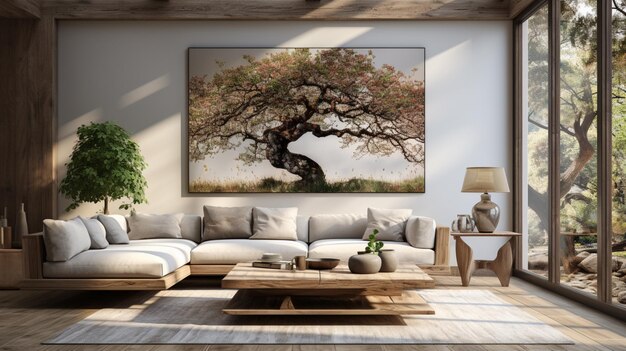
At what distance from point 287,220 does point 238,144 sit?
A: 113 cm

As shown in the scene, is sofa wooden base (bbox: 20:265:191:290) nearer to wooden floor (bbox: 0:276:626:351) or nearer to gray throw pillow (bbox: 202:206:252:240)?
wooden floor (bbox: 0:276:626:351)

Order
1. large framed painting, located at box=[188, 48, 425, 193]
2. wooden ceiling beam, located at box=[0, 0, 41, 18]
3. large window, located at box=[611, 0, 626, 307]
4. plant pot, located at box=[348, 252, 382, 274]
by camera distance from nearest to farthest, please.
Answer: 1. large window, located at box=[611, 0, 626, 307]
2. plant pot, located at box=[348, 252, 382, 274]
3. wooden ceiling beam, located at box=[0, 0, 41, 18]
4. large framed painting, located at box=[188, 48, 425, 193]

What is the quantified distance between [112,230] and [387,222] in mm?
2740

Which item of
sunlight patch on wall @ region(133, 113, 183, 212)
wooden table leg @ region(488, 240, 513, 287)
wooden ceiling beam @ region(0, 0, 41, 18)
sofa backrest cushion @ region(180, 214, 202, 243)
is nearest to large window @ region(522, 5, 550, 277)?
wooden table leg @ region(488, 240, 513, 287)

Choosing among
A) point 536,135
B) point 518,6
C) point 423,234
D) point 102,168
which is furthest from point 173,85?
point 536,135

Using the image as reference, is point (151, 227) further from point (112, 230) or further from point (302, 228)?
point (302, 228)

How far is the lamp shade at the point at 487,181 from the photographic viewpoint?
693 centimetres

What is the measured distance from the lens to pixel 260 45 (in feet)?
26.1

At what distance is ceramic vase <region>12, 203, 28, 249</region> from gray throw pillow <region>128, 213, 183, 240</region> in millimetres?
1021

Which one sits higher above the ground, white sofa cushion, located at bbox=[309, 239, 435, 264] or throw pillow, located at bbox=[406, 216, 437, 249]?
throw pillow, located at bbox=[406, 216, 437, 249]

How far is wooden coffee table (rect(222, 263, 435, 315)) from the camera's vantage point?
4969 millimetres

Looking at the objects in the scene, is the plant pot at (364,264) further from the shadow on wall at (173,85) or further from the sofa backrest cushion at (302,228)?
the shadow on wall at (173,85)

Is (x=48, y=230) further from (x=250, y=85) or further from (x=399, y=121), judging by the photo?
(x=399, y=121)

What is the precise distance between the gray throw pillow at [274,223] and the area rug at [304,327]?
1.53 meters
